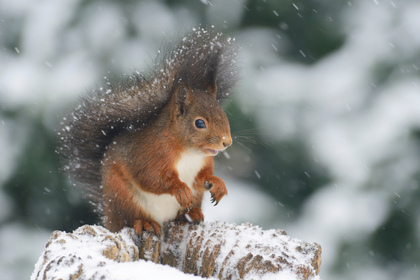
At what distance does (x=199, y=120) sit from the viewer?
1.04m

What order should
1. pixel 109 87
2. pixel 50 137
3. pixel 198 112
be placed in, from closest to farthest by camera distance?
pixel 198 112, pixel 109 87, pixel 50 137

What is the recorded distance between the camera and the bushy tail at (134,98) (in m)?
1.07

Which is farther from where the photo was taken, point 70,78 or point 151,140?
point 70,78

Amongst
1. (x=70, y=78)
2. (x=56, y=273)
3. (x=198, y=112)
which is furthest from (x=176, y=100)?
Result: (x=70, y=78)

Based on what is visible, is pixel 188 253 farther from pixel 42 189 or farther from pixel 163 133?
pixel 42 189

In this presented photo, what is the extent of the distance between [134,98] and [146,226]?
0.29 m

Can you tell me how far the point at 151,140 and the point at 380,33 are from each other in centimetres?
107

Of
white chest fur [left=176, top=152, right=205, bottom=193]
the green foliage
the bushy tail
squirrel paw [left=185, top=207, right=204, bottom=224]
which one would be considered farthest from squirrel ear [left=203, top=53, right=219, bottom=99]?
the green foliage

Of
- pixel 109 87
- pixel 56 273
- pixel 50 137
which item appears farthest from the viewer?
pixel 50 137

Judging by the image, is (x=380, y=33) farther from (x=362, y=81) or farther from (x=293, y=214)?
(x=293, y=214)

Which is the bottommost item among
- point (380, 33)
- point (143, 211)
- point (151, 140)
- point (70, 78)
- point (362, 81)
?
point (143, 211)

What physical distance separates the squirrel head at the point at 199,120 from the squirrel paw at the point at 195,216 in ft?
0.46

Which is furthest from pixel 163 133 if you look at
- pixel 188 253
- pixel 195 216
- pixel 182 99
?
pixel 188 253

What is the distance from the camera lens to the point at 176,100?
1.06 m
